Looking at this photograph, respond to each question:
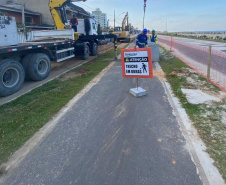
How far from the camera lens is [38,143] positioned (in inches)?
145

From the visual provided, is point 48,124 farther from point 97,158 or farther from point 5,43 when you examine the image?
point 5,43

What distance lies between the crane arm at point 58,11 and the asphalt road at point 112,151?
350 inches

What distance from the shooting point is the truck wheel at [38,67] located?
7553mm

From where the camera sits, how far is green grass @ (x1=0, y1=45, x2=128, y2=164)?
374 cm

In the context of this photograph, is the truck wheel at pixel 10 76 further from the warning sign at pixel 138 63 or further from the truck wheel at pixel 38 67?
the warning sign at pixel 138 63

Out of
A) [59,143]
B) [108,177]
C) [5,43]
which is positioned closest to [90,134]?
[59,143]

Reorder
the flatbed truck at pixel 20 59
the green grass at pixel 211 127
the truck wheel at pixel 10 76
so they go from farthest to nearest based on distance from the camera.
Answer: the flatbed truck at pixel 20 59
the truck wheel at pixel 10 76
the green grass at pixel 211 127

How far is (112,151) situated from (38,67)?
6117mm

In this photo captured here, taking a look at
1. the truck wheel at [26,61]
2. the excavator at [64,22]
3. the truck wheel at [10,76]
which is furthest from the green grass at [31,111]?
the excavator at [64,22]

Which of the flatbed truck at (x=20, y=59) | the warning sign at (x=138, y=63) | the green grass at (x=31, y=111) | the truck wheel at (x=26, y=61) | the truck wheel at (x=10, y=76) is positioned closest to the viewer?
the green grass at (x=31, y=111)

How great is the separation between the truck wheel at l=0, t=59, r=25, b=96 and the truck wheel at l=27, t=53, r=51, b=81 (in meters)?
0.59

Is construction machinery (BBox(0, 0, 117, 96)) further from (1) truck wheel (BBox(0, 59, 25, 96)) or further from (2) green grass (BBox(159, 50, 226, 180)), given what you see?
(2) green grass (BBox(159, 50, 226, 180))

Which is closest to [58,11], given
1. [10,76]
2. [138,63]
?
[10,76]

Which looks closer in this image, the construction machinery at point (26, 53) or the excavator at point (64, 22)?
the construction machinery at point (26, 53)
